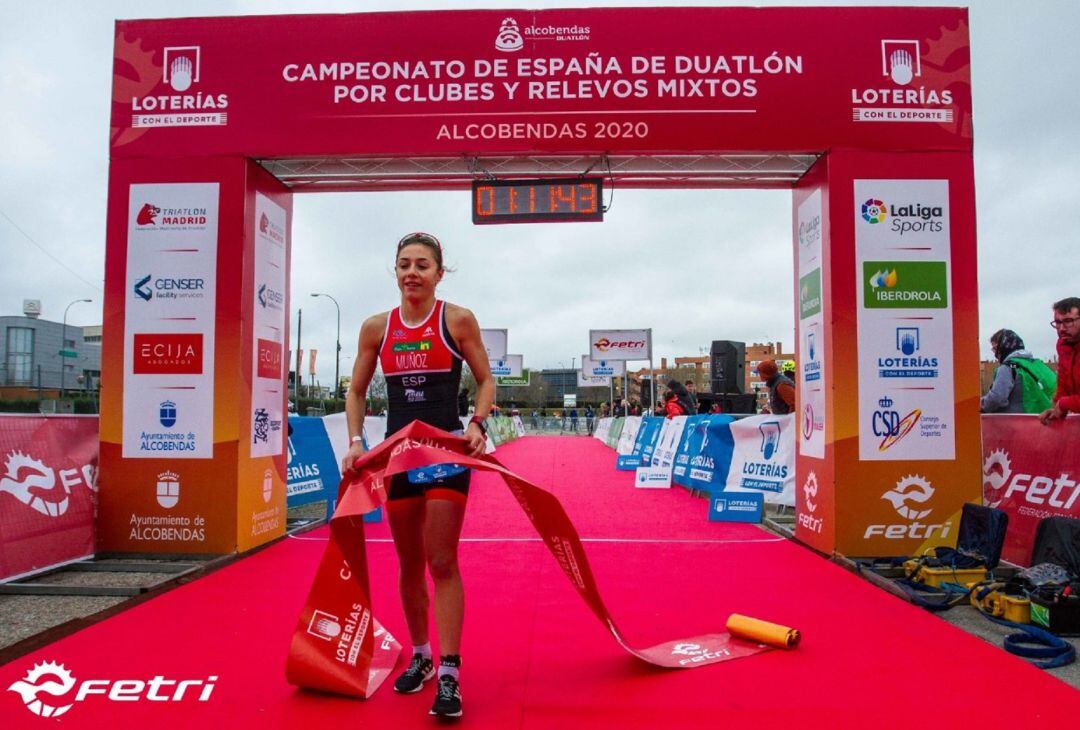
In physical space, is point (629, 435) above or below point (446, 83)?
below

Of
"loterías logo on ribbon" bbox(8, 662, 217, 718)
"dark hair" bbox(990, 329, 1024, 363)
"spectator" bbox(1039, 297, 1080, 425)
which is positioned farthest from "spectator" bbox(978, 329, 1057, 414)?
"loterías logo on ribbon" bbox(8, 662, 217, 718)

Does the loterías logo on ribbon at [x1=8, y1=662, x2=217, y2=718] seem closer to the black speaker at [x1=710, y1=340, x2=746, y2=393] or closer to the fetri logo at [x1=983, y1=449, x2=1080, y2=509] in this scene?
the fetri logo at [x1=983, y1=449, x2=1080, y2=509]

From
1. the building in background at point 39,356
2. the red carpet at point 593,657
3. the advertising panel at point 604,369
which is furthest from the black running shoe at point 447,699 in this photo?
the building in background at point 39,356

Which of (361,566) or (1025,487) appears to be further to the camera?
(1025,487)

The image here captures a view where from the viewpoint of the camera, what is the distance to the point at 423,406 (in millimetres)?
3225

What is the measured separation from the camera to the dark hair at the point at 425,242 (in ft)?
10.9

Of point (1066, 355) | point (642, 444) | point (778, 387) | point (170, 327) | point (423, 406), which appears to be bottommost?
point (642, 444)

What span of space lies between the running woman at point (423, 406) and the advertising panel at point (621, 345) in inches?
935

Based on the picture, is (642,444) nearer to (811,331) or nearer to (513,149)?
(811,331)

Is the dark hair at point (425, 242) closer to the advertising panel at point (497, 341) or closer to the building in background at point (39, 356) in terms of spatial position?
the advertising panel at point (497, 341)

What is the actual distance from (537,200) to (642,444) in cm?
917

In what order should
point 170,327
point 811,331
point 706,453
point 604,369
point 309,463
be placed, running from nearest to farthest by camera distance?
1. point 170,327
2. point 811,331
3. point 309,463
4. point 706,453
5. point 604,369

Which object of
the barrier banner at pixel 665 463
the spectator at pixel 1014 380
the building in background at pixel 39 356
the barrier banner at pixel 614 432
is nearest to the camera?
the spectator at pixel 1014 380

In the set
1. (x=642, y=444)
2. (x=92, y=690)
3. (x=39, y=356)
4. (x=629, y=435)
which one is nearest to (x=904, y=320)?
(x=92, y=690)
